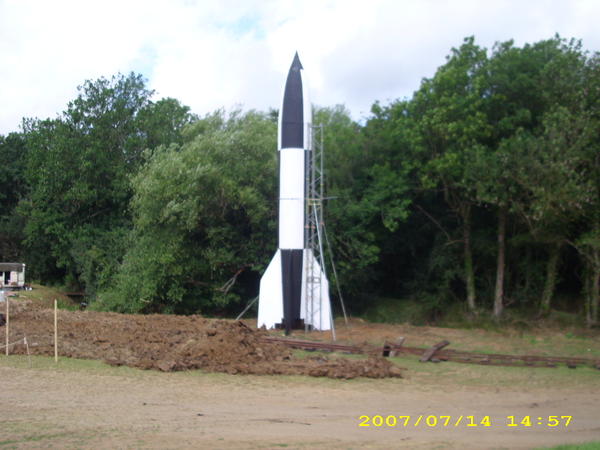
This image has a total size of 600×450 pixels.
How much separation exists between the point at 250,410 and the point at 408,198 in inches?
774

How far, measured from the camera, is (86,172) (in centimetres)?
3494

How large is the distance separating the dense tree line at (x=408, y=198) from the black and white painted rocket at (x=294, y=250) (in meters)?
4.79

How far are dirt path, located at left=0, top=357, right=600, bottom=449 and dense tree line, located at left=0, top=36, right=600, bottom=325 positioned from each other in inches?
463

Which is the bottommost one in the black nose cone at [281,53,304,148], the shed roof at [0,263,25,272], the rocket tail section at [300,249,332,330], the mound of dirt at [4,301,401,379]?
the mound of dirt at [4,301,401,379]

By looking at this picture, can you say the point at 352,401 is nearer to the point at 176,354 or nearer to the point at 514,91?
the point at 176,354

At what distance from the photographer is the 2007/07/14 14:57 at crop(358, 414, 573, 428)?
993 centimetres

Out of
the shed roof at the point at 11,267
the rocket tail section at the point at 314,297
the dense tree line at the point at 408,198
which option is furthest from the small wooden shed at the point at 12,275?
the rocket tail section at the point at 314,297

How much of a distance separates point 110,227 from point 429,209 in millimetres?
18042

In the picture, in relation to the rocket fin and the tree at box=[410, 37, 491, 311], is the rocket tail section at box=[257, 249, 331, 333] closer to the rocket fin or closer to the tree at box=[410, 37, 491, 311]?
the rocket fin

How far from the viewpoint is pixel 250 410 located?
35.5 feet

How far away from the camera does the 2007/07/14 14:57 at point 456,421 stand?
9.93 metres

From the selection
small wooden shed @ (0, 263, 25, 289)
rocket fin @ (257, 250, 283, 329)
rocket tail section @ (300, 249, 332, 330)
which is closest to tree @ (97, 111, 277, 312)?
rocket fin @ (257, 250, 283, 329)

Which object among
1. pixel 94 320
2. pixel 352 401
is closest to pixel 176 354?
pixel 352 401

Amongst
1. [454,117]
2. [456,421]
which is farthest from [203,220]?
[456,421]
